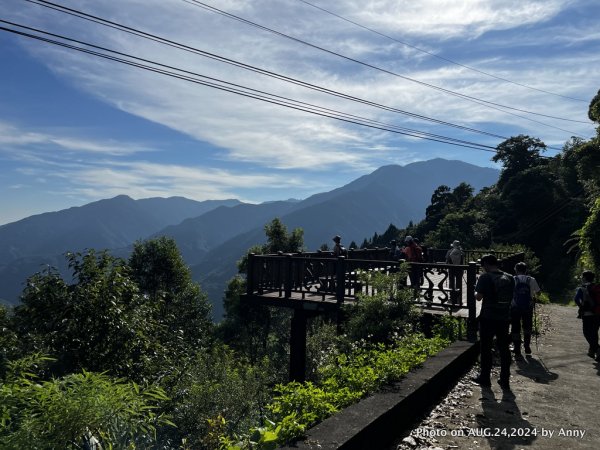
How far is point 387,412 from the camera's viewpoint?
15.8 ft

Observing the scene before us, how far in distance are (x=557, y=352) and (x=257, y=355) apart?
39.4 metres

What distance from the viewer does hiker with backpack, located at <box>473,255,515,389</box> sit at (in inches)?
281

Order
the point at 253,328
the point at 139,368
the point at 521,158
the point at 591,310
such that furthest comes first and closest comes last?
the point at 521,158 → the point at 253,328 → the point at 139,368 → the point at 591,310

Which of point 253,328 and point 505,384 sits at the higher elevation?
point 505,384

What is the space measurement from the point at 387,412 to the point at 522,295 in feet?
20.7

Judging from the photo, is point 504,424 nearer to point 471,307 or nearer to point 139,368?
point 471,307

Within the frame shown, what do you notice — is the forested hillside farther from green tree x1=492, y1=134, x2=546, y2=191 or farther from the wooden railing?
green tree x1=492, y1=134, x2=546, y2=191

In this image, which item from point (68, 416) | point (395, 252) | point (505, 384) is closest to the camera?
point (68, 416)

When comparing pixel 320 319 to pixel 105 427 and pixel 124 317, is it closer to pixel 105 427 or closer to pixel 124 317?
→ pixel 124 317

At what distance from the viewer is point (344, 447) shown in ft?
12.9

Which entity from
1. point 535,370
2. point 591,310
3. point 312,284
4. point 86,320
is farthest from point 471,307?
point 86,320

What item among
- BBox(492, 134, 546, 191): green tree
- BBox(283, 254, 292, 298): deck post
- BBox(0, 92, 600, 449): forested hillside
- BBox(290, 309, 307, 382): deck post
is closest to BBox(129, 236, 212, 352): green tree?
BBox(0, 92, 600, 449): forested hillside

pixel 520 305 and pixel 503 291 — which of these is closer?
pixel 503 291

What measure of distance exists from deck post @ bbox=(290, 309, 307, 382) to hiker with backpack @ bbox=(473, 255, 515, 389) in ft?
23.0
